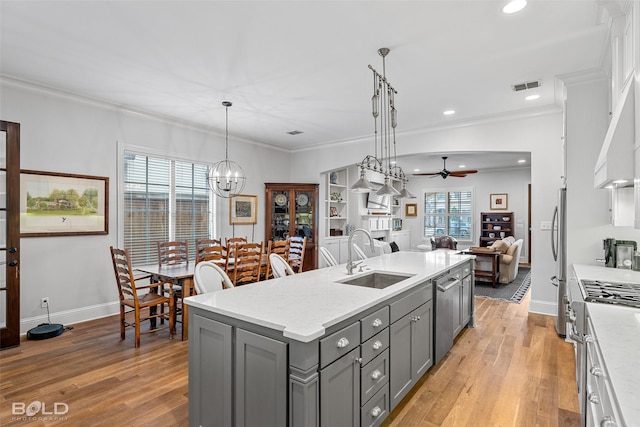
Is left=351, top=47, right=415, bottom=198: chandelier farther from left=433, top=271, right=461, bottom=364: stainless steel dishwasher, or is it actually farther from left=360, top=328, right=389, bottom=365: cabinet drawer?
left=360, top=328, right=389, bottom=365: cabinet drawer

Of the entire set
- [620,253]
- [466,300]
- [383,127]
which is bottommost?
[466,300]

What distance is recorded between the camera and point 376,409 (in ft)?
6.25

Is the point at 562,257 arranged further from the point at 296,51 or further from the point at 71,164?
the point at 71,164

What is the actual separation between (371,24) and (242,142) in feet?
13.4

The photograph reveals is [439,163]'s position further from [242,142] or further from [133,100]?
[133,100]

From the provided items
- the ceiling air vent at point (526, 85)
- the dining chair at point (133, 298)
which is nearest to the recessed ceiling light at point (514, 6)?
the ceiling air vent at point (526, 85)

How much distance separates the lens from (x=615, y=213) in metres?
2.48

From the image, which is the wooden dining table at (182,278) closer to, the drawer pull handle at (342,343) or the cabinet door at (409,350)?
the cabinet door at (409,350)

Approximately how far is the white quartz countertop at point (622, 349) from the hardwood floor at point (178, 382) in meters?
0.93

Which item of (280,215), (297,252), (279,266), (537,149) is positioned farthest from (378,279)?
(280,215)

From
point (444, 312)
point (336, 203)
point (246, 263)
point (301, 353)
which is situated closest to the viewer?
point (301, 353)

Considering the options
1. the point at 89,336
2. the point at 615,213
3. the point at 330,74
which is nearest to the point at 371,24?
the point at 330,74

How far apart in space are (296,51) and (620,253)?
3483mm

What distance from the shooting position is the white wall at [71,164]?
3707 mm
